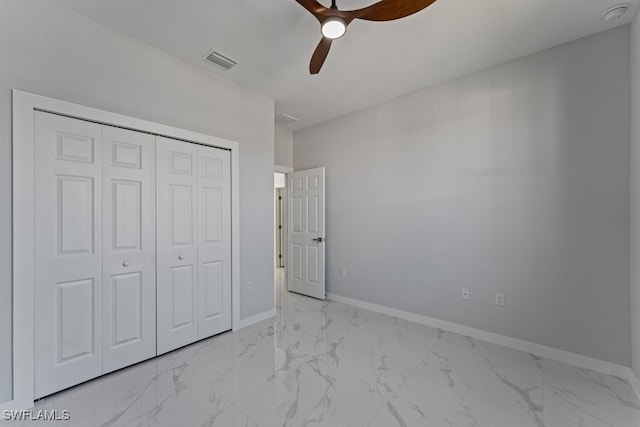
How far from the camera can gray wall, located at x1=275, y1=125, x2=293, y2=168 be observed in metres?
4.27

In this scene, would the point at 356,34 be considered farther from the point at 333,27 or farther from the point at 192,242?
the point at 192,242

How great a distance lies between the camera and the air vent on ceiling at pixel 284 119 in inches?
149

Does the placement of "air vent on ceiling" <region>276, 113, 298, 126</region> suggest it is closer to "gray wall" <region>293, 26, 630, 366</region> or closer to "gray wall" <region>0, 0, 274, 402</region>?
"gray wall" <region>0, 0, 274, 402</region>

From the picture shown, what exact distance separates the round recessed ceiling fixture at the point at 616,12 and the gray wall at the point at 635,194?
4.0 inches

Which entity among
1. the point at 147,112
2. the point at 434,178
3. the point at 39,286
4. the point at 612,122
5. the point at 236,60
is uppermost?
the point at 236,60

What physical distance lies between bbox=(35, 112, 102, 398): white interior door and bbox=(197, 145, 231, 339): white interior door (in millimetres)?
801

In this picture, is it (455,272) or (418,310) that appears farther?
(418,310)

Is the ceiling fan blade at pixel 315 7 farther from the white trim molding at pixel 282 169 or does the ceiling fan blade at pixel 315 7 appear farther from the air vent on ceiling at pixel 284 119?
the white trim molding at pixel 282 169

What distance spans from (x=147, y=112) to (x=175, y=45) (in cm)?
62

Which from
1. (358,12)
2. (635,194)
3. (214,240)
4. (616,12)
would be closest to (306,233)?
(214,240)

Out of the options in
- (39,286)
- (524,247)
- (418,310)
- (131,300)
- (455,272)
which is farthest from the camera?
(418,310)

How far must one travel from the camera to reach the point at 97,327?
201 centimetres

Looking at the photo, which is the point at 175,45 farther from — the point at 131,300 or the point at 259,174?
the point at 131,300

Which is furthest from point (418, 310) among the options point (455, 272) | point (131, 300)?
point (131, 300)
